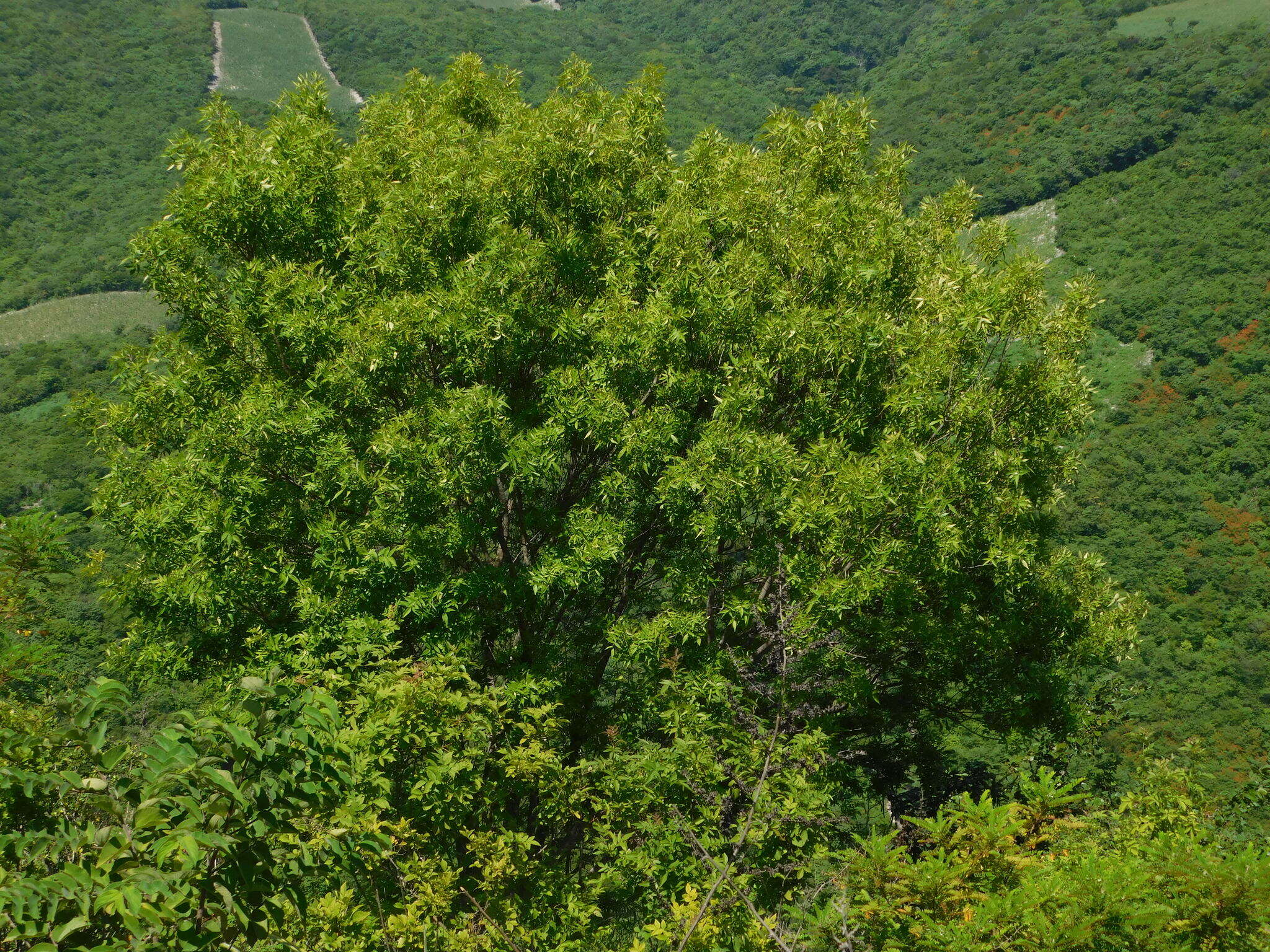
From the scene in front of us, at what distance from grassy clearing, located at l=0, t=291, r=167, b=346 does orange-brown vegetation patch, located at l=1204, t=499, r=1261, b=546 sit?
10086 centimetres

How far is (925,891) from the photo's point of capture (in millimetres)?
3967

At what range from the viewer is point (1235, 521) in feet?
211

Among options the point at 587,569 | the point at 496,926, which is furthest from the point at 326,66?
the point at 496,926

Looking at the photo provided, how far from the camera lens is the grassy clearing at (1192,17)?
4589 inches

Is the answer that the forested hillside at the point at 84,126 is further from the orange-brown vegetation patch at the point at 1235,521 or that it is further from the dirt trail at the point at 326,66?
the orange-brown vegetation patch at the point at 1235,521

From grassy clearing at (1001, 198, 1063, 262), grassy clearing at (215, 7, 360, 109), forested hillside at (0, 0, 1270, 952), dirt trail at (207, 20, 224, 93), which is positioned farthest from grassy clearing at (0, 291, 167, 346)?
forested hillside at (0, 0, 1270, 952)

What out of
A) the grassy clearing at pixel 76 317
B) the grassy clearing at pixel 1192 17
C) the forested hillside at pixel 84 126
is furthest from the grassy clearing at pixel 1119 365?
the grassy clearing at pixel 76 317

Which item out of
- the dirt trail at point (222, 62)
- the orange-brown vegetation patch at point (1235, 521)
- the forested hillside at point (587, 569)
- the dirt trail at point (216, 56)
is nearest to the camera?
the forested hillside at point (587, 569)

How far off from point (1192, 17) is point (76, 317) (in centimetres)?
15142

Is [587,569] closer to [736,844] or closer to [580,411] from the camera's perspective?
[580,411]

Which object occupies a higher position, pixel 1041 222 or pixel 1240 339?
pixel 1041 222

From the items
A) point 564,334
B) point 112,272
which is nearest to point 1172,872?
point 564,334

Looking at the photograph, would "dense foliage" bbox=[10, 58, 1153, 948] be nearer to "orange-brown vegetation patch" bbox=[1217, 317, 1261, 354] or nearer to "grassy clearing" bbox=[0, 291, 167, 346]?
"orange-brown vegetation patch" bbox=[1217, 317, 1261, 354]

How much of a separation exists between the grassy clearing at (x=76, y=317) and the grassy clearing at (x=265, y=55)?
36650 millimetres
